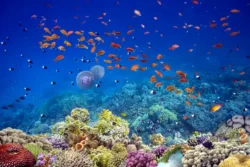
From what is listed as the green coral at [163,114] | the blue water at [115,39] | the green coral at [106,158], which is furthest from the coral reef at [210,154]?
the blue water at [115,39]

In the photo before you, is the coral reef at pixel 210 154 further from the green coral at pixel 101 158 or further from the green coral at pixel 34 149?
the green coral at pixel 34 149

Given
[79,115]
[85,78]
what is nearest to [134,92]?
[85,78]

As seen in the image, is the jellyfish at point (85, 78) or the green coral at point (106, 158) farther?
the jellyfish at point (85, 78)

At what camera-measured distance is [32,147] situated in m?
5.80

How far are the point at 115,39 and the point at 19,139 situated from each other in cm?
9441

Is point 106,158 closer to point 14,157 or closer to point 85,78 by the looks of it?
point 14,157

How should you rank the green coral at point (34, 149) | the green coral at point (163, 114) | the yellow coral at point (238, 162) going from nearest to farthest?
the yellow coral at point (238, 162) < the green coral at point (34, 149) < the green coral at point (163, 114)

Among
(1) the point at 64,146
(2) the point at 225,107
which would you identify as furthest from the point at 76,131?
(2) the point at 225,107

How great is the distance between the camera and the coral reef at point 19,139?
5.99 meters

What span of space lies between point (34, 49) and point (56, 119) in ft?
241

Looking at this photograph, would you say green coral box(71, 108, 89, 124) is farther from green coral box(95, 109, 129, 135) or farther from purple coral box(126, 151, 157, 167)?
purple coral box(126, 151, 157, 167)

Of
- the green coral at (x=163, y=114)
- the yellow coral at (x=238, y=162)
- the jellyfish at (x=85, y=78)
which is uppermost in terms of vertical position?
the jellyfish at (x=85, y=78)

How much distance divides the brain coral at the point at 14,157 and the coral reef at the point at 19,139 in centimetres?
142

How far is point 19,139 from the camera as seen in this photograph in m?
6.12
